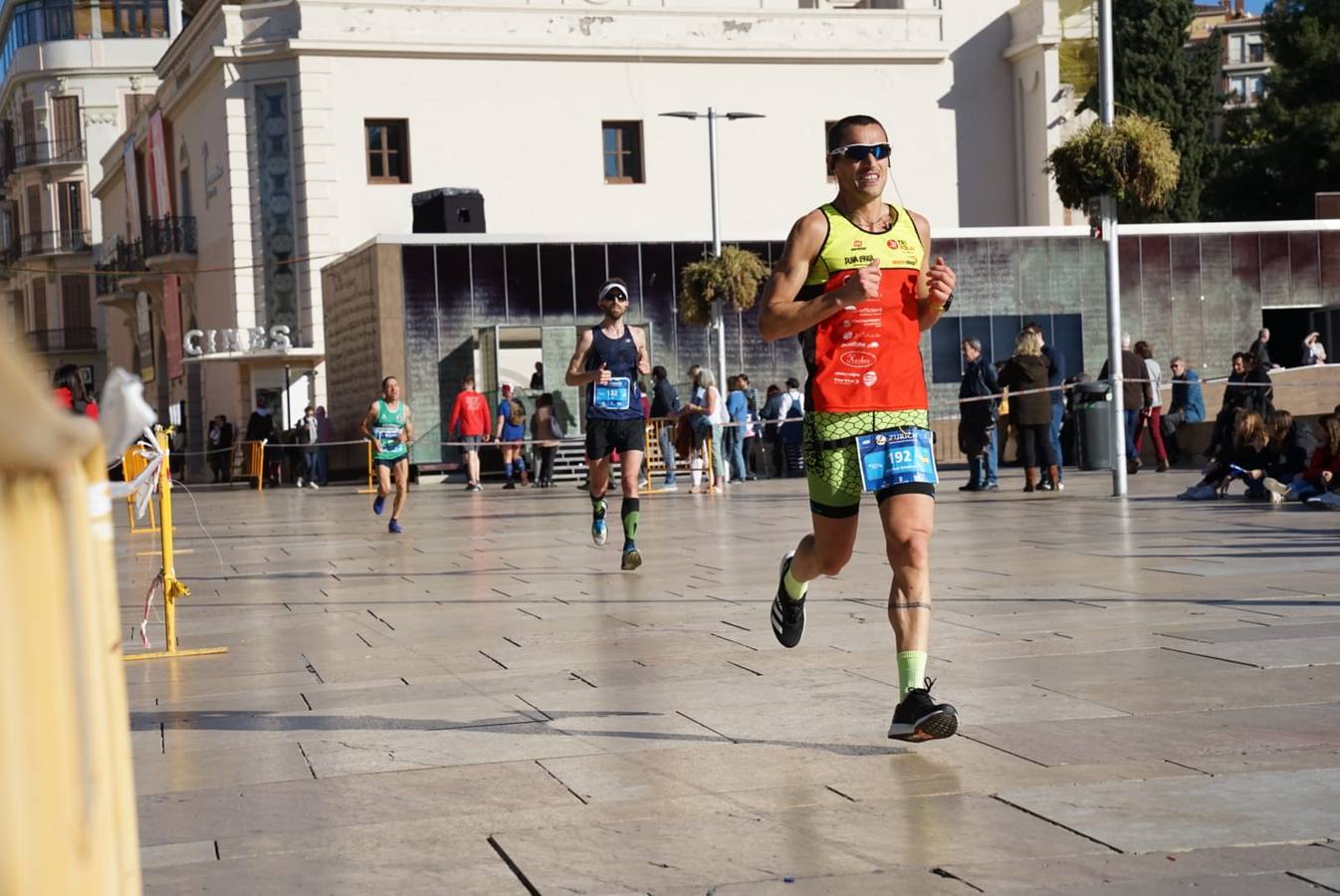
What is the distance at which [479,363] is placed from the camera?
3619 cm

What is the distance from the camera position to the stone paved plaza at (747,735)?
4332 mm

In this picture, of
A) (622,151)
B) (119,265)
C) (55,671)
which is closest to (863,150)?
(55,671)

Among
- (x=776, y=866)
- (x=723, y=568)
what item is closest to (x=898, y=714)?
(x=776, y=866)

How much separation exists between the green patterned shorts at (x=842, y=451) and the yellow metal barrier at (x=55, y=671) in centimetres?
437

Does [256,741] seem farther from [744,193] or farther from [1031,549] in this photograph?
[744,193]

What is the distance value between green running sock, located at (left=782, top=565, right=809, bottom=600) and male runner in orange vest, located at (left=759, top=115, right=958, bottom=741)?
0.46 m

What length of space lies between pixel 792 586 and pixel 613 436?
6.85 meters

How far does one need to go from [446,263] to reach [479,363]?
6.43 feet

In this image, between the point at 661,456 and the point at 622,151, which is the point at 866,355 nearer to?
the point at 661,456

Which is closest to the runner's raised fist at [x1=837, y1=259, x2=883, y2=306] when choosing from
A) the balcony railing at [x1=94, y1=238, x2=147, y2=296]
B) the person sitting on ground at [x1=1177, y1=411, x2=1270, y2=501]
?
the person sitting on ground at [x1=1177, y1=411, x2=1270, y2=501]

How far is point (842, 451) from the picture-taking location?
19.9 ft

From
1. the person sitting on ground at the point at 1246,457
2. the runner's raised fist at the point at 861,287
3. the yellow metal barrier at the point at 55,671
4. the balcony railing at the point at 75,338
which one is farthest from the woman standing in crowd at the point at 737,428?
the balcony railing at the point at 75,338

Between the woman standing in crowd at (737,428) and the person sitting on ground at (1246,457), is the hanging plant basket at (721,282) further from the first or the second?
the person sitting on ground at (1246,457)

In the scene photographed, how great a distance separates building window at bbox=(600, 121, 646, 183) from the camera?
45188mm
